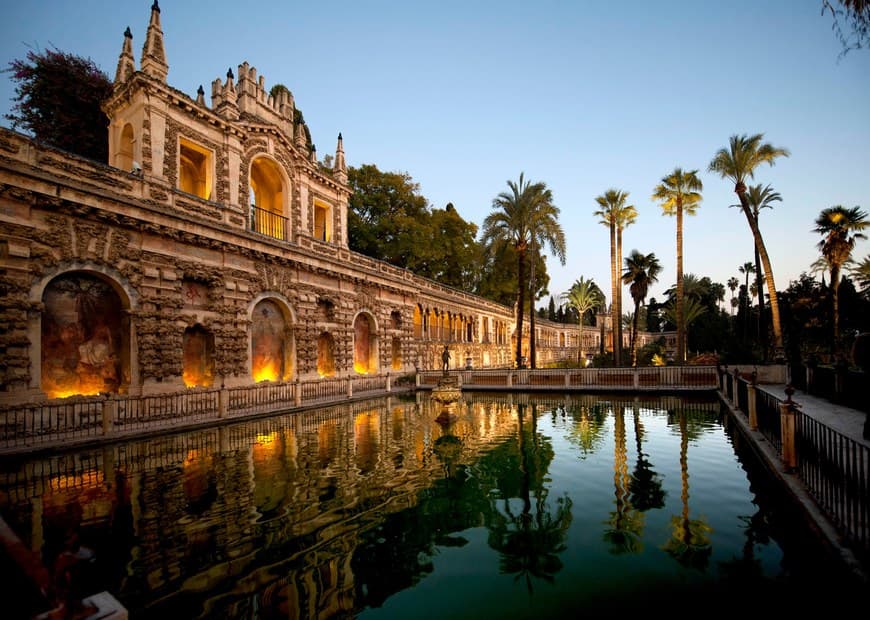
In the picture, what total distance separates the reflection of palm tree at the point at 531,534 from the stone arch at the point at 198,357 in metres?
15.2

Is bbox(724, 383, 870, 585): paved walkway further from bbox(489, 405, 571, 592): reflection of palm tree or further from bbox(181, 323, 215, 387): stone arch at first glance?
bbox(181, 323, 215, 387): stone arch

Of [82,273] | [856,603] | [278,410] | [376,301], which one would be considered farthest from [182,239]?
[856,603]

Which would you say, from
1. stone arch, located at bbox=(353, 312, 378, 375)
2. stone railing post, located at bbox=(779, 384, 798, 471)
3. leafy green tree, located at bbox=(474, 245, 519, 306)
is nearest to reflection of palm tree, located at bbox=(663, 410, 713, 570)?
stone railing post, located at bbox=(779, 384, 798, 471)

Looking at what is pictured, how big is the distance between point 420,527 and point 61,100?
3407 cm

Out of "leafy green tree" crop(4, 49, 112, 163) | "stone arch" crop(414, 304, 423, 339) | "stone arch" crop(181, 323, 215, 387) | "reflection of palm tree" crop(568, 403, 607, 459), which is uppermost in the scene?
"leafy green tree" crop(4, 49, 112, 163)

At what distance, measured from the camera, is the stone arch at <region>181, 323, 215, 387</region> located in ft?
59.4

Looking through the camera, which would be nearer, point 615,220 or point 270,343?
point 270,343

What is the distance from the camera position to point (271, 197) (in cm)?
2638

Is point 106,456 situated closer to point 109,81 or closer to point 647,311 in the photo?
point 109,81

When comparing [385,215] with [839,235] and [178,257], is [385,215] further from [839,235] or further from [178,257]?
[839,235]

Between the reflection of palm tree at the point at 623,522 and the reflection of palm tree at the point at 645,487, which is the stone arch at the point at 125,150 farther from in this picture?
the reflection of palm tree at the point at 645,487

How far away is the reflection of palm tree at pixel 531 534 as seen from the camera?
5.32 metres

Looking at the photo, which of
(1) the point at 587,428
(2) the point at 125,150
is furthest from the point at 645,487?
(2) the point at 125,150

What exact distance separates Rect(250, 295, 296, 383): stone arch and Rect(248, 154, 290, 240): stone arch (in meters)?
4.75
